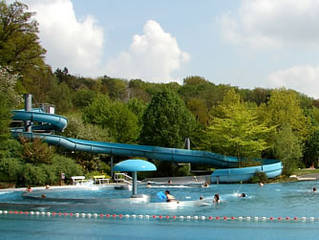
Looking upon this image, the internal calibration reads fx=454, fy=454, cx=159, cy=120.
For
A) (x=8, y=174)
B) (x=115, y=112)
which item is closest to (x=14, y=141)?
(x=8, y=174)

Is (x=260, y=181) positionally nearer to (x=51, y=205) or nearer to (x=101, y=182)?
(x=101, y=182)

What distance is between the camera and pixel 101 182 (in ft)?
118

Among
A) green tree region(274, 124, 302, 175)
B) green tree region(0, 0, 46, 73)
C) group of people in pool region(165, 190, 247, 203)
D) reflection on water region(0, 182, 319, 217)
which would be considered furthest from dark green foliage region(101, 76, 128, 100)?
reflection on water region(0, 182, 319, 217)

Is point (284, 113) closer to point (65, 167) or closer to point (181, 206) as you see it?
point (65, 167)

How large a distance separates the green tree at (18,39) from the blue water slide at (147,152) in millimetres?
11417


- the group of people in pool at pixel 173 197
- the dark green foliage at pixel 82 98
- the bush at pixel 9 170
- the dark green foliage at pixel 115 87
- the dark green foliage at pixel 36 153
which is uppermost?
the dark green foliage at pixel 115 87

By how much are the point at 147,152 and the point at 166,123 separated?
5.43 m

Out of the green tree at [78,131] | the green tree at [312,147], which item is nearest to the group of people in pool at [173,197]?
the green tree at [78,131]

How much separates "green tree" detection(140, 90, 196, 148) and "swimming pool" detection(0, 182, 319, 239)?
20187mm

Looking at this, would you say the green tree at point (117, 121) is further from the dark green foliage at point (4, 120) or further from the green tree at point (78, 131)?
the dark green foliage at point (4, 120)

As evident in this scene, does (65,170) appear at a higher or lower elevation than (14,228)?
higher

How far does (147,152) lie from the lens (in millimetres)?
40781

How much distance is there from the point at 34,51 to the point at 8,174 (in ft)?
72.4

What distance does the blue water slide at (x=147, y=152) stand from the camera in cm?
3594
